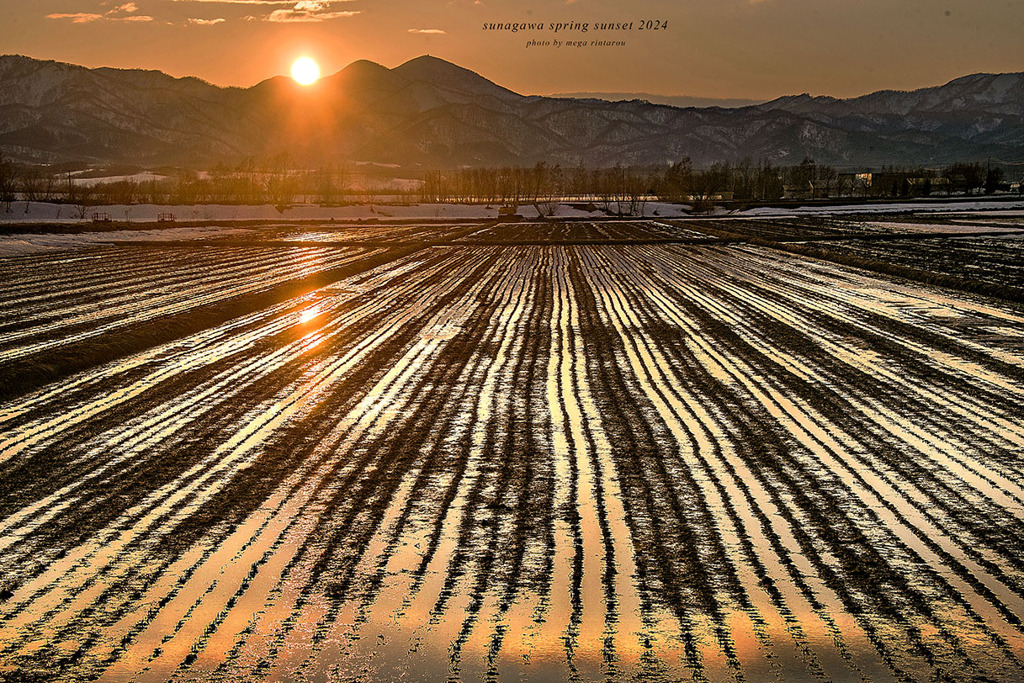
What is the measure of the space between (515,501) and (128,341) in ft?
39.1

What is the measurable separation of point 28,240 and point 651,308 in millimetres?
42439

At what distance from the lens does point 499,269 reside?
34031mm

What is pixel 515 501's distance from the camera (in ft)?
27.0

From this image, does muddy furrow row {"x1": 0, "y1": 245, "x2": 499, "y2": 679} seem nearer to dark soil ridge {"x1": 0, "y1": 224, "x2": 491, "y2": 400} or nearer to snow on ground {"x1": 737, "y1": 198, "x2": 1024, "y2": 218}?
dark soil ridge {"x1": 0, "y1": 224, "x2": 491, "y2": 400}

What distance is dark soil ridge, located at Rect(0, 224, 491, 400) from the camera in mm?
13766

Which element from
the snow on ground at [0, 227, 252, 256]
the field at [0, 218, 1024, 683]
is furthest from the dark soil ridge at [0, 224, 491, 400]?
the snow on ground at [0, 227, 252, 256]

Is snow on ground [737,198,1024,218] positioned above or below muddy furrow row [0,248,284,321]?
above

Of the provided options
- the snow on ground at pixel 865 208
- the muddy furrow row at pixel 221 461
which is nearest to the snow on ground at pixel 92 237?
the muddy furrow row at pixel 221 461

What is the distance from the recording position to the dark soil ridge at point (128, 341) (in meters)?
A: 13.8

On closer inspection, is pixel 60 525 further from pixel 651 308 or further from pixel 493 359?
pixel 651 308

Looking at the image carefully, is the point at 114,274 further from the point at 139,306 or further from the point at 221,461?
the point at 221,461

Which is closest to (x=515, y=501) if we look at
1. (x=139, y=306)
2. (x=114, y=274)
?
(x=139, y=306)

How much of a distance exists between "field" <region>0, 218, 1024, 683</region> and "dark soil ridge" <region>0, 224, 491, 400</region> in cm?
12

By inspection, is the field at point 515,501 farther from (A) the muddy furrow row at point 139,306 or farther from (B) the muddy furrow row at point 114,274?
(B) the muddy furrow row at point 114,274
